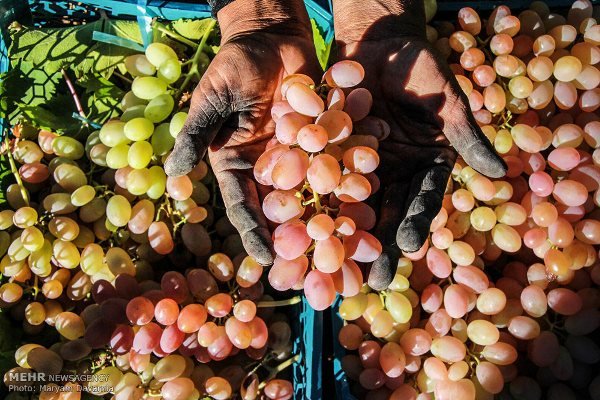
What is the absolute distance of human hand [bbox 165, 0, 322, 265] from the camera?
834mm

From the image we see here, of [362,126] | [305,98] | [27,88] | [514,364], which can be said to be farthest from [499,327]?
[27,88]

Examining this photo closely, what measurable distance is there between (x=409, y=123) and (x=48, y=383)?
0.80 m

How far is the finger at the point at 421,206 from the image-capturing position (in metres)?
0.80

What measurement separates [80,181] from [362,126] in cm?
60

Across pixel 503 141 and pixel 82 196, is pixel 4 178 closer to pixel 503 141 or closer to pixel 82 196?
pixel 82 196

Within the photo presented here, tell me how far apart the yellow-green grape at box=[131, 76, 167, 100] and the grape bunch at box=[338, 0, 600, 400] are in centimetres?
58

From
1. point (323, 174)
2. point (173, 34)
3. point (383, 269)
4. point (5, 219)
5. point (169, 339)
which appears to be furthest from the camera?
point (173, 34)

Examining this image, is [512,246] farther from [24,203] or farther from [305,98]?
[24,203]

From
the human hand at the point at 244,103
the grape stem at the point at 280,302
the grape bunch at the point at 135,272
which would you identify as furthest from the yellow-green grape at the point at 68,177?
the grape stem at the point at 280,302

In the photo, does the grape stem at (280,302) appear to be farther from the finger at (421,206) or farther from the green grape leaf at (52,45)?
the green grape leaf at (52,45)

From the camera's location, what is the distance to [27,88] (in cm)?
120

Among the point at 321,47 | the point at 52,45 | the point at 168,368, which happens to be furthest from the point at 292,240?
the point at 52,45

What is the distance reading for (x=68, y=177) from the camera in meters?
1.08

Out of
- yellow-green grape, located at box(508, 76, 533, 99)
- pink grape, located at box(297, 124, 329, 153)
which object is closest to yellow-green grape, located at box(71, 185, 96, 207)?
pink grape, located at box(297, 124, 329, 153)
